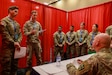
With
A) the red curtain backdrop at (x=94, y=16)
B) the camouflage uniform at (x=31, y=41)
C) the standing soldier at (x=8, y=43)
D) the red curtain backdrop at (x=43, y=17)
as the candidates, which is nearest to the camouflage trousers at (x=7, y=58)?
the standing soldier at (x=8, y=43)

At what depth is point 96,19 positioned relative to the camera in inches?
190

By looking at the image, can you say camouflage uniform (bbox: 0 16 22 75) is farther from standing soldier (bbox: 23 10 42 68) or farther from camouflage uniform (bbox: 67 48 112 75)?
camouflage uniform (bbox: 67 48 112 75)

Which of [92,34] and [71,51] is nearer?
[92,34]

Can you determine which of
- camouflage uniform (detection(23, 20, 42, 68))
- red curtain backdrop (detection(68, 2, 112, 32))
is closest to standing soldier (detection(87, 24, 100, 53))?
red curtain backdrop (detection(68, 2, 112, 32))

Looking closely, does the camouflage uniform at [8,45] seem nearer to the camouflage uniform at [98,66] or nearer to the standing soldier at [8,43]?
the standing soldier at [8,43]

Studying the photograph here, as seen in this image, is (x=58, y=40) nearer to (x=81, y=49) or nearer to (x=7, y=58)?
(x=81, y=49)

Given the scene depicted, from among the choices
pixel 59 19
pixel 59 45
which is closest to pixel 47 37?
pixel 59 45

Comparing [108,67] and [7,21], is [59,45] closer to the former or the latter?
[7,21]

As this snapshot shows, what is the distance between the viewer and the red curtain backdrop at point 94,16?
4484mm

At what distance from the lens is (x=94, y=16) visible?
4906 mm

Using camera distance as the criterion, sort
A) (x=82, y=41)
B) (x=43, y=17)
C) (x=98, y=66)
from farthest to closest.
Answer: (x=82, y=41) < (x=43, y=17) < (x=98, y=66)

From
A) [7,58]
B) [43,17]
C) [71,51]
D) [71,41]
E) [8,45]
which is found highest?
[43,17]

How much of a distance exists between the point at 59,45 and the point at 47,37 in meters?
0.55

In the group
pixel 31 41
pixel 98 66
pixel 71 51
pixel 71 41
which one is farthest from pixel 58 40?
pixel 98 66
